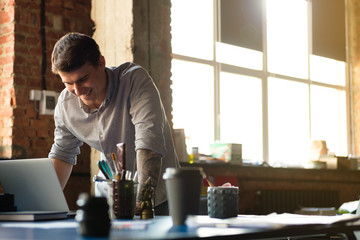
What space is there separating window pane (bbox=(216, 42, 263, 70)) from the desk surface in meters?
4.14

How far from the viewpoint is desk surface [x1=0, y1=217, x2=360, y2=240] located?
1178 millimetres

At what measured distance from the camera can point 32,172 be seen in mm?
1865

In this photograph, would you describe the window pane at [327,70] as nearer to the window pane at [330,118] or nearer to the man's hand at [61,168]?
the window pane at [330,118]

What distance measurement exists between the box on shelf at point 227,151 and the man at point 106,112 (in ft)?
8.68

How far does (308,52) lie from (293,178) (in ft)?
5.28

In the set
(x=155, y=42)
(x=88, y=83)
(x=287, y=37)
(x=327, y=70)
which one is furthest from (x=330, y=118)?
(x=88, y=83)

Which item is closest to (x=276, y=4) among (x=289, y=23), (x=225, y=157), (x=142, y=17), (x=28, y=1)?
(x=289, y=23)

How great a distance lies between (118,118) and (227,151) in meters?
2.84

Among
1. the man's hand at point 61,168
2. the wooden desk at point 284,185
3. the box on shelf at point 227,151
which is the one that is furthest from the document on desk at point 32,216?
the box on shelf at point 227,151

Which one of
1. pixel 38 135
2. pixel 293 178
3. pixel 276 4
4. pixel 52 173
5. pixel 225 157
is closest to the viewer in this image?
pixel 52 173

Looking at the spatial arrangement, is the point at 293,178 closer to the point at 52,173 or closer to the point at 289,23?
the point at 289,23

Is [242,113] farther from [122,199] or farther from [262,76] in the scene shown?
[122,199]

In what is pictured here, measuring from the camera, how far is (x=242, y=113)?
18.8 feet

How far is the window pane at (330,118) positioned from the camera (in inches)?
265
